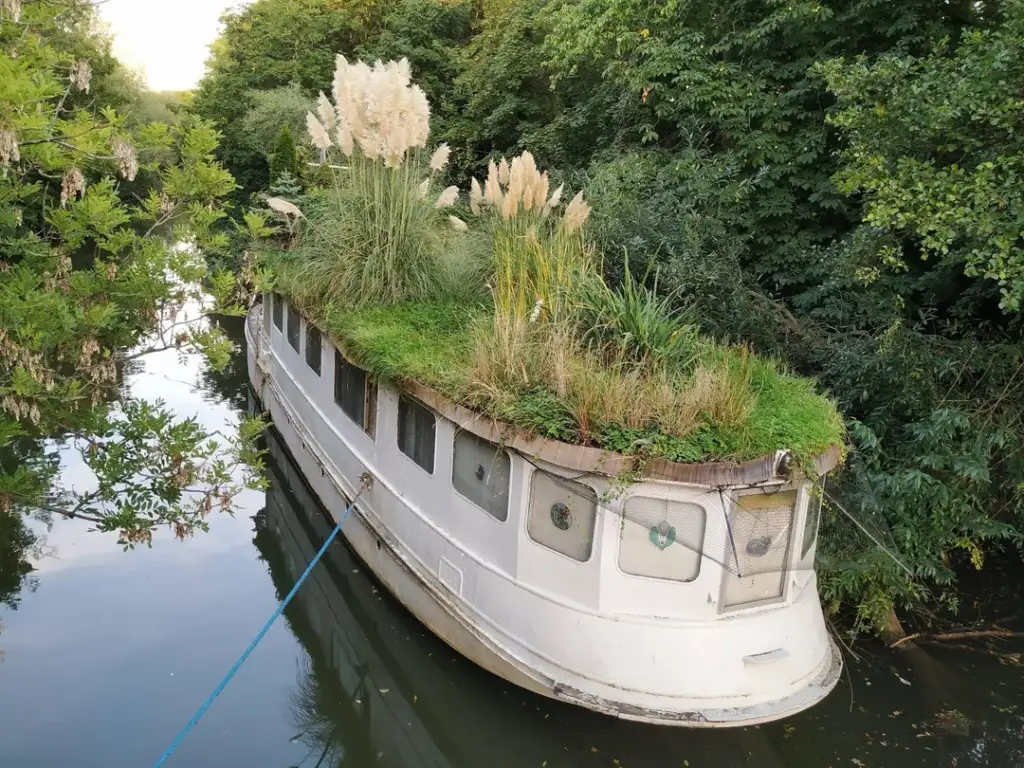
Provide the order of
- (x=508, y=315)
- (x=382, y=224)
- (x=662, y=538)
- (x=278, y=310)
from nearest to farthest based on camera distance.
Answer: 1. (x=662, y=538)
2. (x=508, y=315)
3. (x=382, y=224)
4. (x=278, y=310)

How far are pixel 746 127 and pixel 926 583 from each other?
5585 millimetres

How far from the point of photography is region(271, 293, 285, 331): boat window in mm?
10848

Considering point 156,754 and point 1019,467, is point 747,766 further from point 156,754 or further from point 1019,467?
point 156,754

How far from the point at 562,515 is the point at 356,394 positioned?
336 centimetres

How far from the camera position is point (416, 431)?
6633 millimetres

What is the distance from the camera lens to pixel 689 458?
477cm

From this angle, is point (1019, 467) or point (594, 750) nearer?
point (594, 750)

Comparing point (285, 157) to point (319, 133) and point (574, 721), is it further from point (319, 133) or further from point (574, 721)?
point (574, 721)

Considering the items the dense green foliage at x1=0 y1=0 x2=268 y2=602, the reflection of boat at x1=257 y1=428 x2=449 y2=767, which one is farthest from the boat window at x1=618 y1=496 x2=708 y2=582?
the dense green foliage at x1=0 y1=0 x2=268 y2=602

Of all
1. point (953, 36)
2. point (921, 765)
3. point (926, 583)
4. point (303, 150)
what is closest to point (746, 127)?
point (953, 36)

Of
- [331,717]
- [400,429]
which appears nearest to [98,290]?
[400,429]

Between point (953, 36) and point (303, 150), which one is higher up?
point (953, 36)

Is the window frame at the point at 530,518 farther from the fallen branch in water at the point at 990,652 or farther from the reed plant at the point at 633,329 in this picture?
the fallen branch in water at the point at 990,652

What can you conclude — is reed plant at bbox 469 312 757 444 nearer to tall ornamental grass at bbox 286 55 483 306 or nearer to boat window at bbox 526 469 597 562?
boat window at bbox 526 469 597 562
